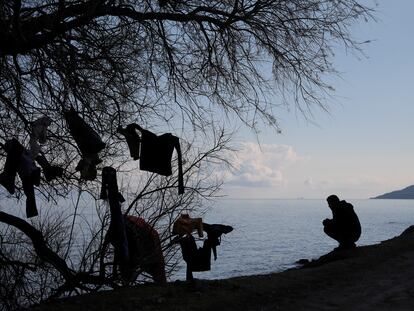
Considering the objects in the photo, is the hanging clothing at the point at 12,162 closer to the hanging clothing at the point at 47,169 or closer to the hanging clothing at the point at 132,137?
the hanging clothing at the point at 47,169

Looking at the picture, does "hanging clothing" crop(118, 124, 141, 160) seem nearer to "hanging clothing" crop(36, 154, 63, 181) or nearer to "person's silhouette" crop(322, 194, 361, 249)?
"hanging clothing" crop(36, 154, 63, 181)

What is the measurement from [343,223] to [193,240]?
649 centimetres

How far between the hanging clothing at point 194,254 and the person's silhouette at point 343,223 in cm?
628

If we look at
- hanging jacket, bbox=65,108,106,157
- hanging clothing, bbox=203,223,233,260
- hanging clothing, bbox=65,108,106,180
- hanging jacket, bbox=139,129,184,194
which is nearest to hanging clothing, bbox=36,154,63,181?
hanging clothing, bbox=65,108,106,180

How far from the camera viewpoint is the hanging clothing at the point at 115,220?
6.93m

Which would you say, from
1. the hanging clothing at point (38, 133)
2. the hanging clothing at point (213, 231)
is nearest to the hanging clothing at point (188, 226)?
the hanging clothing at point (213, 231)

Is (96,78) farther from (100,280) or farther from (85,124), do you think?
(100,280)

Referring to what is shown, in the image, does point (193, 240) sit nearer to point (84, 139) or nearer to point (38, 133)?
point (84, 139)

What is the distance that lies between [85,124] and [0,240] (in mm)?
2788

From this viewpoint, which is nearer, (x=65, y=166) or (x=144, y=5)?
(x=144, y=5)

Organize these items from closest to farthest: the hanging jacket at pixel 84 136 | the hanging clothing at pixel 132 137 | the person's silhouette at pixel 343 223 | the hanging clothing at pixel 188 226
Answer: the hanging jacket at pixel 84 136, the hanging clothing at pixel 132 137, the hanging clothing at pixel 188 226, the person's silhouette at pixel 343 223

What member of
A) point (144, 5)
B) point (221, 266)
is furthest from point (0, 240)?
point (221, 266)

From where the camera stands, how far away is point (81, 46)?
23.7 feet

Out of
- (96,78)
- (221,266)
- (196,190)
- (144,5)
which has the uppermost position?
(144,5)
